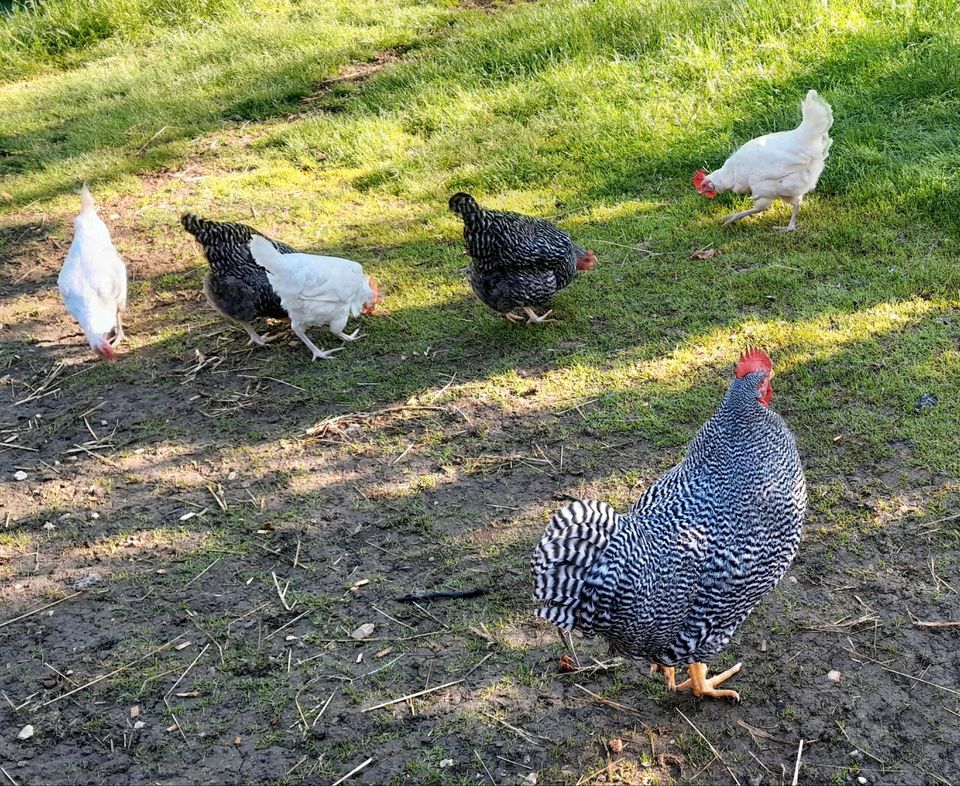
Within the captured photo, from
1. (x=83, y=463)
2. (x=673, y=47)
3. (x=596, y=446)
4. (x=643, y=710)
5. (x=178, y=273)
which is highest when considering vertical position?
(x=673, y=47)

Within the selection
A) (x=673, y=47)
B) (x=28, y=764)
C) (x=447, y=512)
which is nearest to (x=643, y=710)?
(x=447, y=512)

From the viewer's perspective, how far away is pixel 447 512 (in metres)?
4.75

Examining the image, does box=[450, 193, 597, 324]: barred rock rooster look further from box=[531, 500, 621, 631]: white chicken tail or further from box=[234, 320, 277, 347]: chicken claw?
box=[531, 500, 621, 631]: white chicken tail

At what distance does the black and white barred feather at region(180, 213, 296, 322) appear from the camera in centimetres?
604

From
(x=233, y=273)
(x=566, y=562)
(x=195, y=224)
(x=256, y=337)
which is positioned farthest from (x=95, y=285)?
(x=566, y=562)

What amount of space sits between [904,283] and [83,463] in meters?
5.40

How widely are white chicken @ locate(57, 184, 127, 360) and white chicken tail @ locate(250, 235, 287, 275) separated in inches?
48.4

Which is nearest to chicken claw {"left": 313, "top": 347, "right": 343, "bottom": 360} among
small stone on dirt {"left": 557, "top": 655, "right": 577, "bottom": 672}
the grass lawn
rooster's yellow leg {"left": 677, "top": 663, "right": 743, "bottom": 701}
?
the grass lawn

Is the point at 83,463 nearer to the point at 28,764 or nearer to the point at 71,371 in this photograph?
the point at 71,371

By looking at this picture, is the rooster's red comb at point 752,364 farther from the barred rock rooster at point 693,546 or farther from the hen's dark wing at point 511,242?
the hen's dark wing at point 511,242

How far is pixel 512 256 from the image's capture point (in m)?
5.79

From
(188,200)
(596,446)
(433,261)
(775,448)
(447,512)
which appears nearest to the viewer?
(775,448)

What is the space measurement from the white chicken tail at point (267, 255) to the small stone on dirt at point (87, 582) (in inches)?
86.4

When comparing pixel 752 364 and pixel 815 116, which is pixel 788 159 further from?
pixel 752 364
